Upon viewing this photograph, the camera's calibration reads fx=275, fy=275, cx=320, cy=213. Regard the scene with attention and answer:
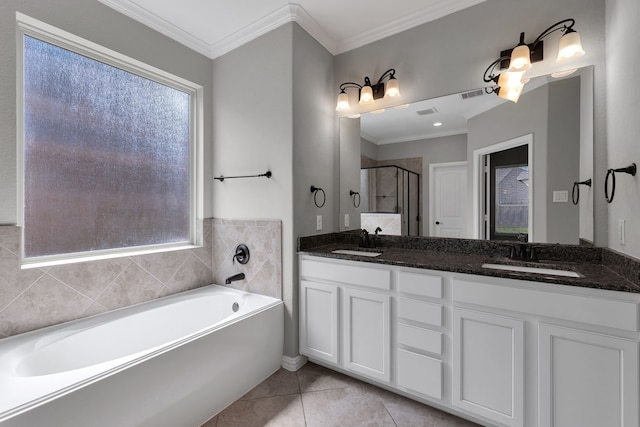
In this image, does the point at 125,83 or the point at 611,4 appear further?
the point at 125,83

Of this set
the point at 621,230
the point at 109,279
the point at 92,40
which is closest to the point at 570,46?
the point at 621,230

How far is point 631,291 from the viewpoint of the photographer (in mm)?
1139

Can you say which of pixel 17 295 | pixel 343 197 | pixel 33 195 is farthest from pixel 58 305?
pixel 343 197

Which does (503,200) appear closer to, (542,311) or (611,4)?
(542,311)

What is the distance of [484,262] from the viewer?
1.74 metres

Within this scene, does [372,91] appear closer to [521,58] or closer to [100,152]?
[521,58]

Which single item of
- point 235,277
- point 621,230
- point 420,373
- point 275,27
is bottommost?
point 420,373

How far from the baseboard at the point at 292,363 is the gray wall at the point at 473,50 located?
210 centimetres

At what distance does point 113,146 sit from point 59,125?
31cm

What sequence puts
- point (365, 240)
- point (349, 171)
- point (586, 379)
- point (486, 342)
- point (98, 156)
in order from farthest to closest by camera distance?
point (349, 171)
point (365, 240)
point (98, 156)
point (486, 342)
point (586, 379)

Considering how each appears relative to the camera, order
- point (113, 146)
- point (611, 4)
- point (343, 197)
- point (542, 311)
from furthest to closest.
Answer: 1. point (343, 197)
2. point (113, 146)
3. point (611, 4)
4. point (542, 311)

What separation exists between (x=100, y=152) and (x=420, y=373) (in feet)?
8.62

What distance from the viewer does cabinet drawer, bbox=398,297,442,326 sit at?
62.5 inches

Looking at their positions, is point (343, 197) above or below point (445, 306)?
above
